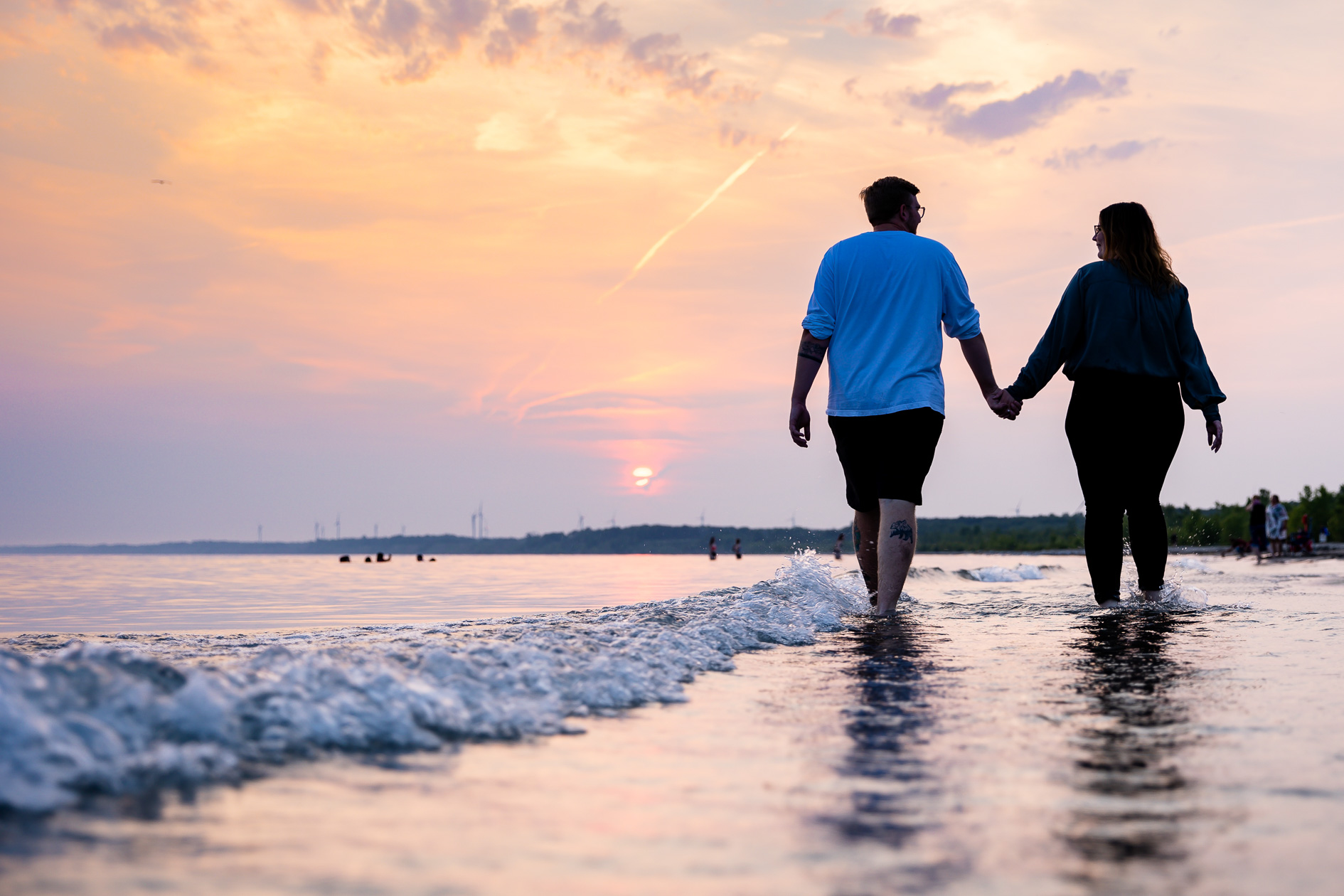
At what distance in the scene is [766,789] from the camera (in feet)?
6.13

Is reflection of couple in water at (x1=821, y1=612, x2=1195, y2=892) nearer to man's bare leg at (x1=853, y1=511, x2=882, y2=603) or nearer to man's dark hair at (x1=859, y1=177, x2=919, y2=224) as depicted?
man's bare leg at (x1=853, y1=511, x2=882, y2=603)

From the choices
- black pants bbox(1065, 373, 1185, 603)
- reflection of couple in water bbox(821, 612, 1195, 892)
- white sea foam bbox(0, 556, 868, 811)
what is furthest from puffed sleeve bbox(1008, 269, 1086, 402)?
white sea foam bbox(0, 556, 868, 811)

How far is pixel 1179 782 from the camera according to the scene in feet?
6.27

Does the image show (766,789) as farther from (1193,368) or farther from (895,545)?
(1193,368)

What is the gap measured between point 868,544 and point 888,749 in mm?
4248

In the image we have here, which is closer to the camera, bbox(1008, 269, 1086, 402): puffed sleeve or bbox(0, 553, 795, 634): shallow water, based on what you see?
bbox(1008, 269, 1086, 402): puffed sleeve

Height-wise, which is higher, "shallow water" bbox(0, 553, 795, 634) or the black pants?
the black pants

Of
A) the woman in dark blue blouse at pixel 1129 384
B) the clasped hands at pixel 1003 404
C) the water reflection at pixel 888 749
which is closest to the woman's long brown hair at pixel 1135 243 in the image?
the woman in dark blue blouse at pixel 1129 384

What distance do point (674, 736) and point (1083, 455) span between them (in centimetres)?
484

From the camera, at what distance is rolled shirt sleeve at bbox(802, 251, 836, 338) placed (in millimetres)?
6258

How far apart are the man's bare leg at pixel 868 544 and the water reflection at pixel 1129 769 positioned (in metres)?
2.44

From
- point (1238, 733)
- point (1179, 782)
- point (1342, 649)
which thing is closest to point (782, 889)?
point (1179, 782)

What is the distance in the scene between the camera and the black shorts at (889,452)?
581cm

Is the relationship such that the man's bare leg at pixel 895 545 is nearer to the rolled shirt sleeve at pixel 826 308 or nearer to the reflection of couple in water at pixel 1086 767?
the rolled shirt sleeve at pixel 826 308
